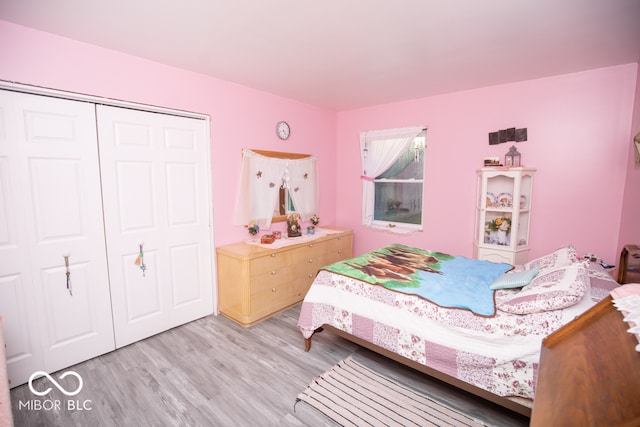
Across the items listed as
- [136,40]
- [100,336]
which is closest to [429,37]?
[136,40]

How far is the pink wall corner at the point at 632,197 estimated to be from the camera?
2344 mm

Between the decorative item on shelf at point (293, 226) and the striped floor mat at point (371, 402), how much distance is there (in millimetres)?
1805

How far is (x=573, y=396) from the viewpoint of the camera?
0.73 m

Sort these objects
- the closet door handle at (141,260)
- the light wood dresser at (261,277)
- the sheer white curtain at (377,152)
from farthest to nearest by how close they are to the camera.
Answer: the sheer white curtain at (377,152) < the light wood dresser at (261,277) < the closet door handle at (141,260)

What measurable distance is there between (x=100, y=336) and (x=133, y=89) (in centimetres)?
213

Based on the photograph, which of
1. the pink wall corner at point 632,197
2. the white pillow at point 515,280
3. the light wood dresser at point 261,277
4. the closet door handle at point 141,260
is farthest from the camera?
the light wood dresser at point 261,277

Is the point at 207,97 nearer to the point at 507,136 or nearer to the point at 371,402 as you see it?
the point at 371,402

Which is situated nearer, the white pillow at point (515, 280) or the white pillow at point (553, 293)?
the white pillow at point (553, 293)

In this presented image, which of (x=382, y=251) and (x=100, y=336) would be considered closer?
(x=100, y=336)

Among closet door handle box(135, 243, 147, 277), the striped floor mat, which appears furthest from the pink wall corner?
closet door handle box(135, 243, 147, 277)

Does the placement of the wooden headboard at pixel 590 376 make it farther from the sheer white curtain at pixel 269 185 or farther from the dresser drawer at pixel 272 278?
the sheer white curtain at pixel 269 185

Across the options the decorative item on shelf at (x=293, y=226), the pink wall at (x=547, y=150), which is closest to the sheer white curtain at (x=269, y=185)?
the decorative item on shelf at (x=293, y=226)

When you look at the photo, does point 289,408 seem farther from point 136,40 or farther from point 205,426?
point 136,40

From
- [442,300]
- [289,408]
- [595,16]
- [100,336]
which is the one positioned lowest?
[289,408]
